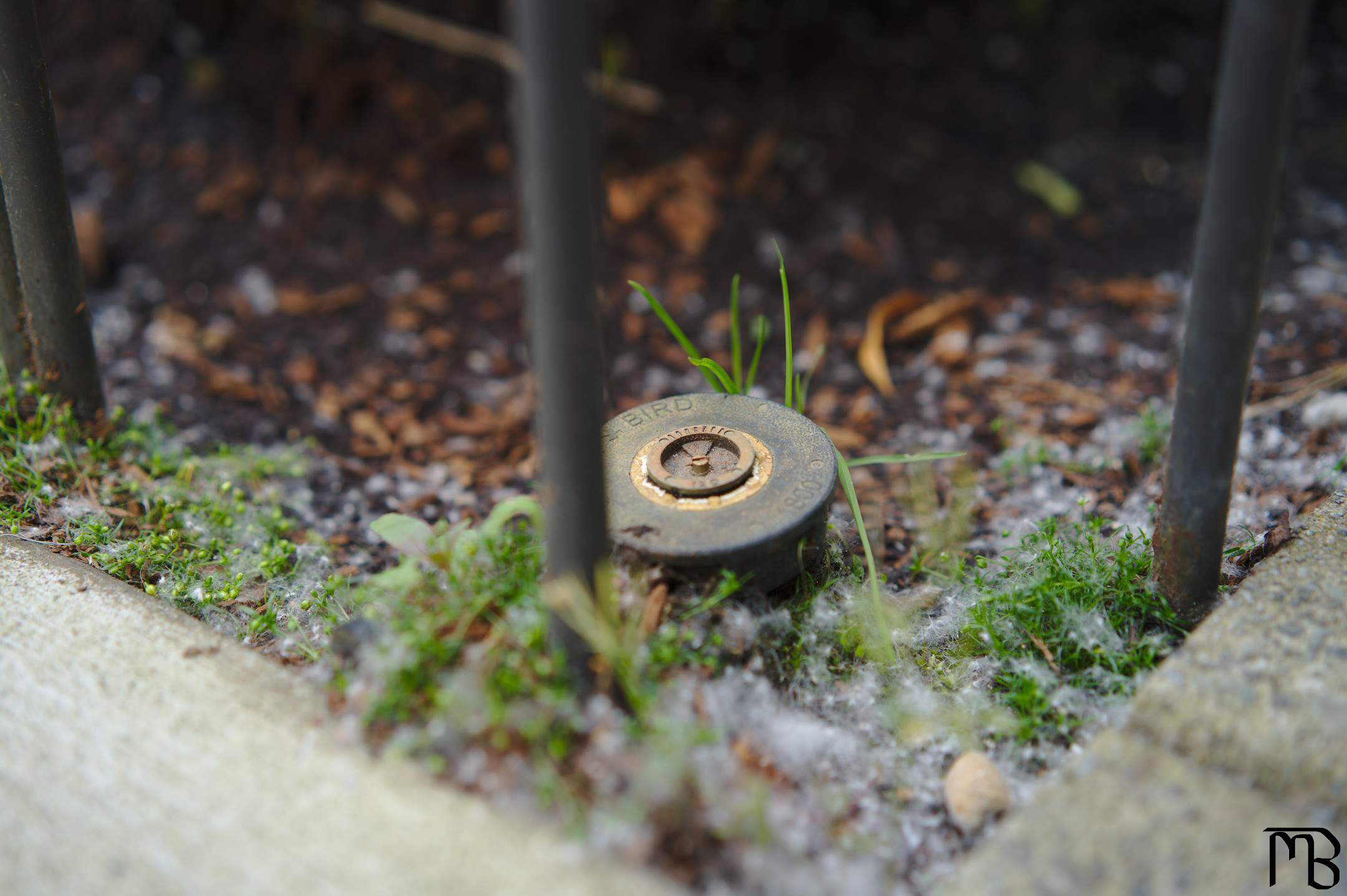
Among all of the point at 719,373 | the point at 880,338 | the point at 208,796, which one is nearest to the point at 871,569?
the point at 719,373

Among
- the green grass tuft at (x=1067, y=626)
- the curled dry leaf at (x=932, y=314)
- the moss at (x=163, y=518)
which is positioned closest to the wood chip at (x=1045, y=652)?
the green grass tuft at (x=1067, y=626)

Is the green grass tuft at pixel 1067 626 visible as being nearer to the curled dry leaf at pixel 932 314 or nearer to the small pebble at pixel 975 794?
the small pebble at pixel 975 794

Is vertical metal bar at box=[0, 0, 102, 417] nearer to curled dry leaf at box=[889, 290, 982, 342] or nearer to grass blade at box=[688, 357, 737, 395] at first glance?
grass blade at box=[688, 357, 737, 395]

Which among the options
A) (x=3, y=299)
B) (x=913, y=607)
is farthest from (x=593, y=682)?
(x=3, y=299)

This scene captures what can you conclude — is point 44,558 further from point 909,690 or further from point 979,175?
point 979,175

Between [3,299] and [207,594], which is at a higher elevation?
[3,299]

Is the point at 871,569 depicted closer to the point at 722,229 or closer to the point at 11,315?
the point at 11,315
